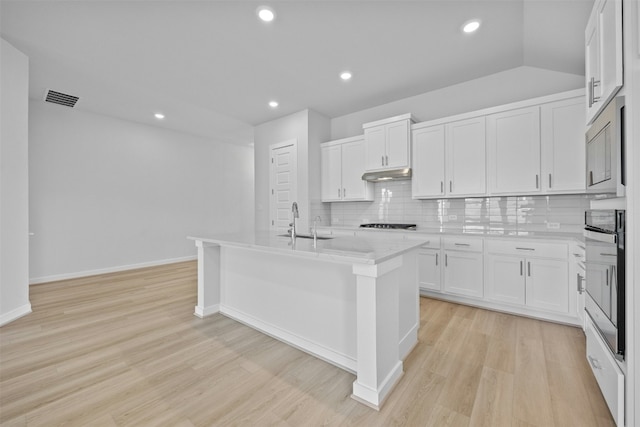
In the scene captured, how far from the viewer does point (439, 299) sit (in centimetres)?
348

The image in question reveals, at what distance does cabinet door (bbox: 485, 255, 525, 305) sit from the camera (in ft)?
9.47

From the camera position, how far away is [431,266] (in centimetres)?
344

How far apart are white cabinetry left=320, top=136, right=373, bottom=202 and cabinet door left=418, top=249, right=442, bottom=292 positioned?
143 cm

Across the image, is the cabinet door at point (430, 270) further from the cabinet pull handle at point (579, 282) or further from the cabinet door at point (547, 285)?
the cabinet pull handle at point (579, 282)

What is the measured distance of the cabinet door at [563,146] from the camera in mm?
2801

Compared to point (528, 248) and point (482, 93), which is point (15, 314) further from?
point (482, 93)

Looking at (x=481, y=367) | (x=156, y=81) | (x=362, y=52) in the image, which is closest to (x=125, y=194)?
(x=156, y=81)

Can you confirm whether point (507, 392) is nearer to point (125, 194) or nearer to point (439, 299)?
point (439, 299)

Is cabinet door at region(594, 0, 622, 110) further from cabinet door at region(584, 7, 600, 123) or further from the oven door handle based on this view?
the oven door handle

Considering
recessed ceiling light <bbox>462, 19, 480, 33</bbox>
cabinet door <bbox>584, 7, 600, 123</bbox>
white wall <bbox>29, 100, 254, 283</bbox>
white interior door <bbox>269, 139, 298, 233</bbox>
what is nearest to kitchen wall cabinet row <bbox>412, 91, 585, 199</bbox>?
recessed ceiling light <bbox>462, 19, 480, 33</bbox>

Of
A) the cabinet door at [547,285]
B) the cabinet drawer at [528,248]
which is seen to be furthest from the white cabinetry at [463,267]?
the cabinet door at [547,285]

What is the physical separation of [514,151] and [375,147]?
1.79 metres

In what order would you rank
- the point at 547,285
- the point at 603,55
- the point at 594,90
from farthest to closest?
the point at 547,285 → the point at 594,90 → the point at 603,55

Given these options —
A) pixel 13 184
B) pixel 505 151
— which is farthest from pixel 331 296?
pixel 13 184
